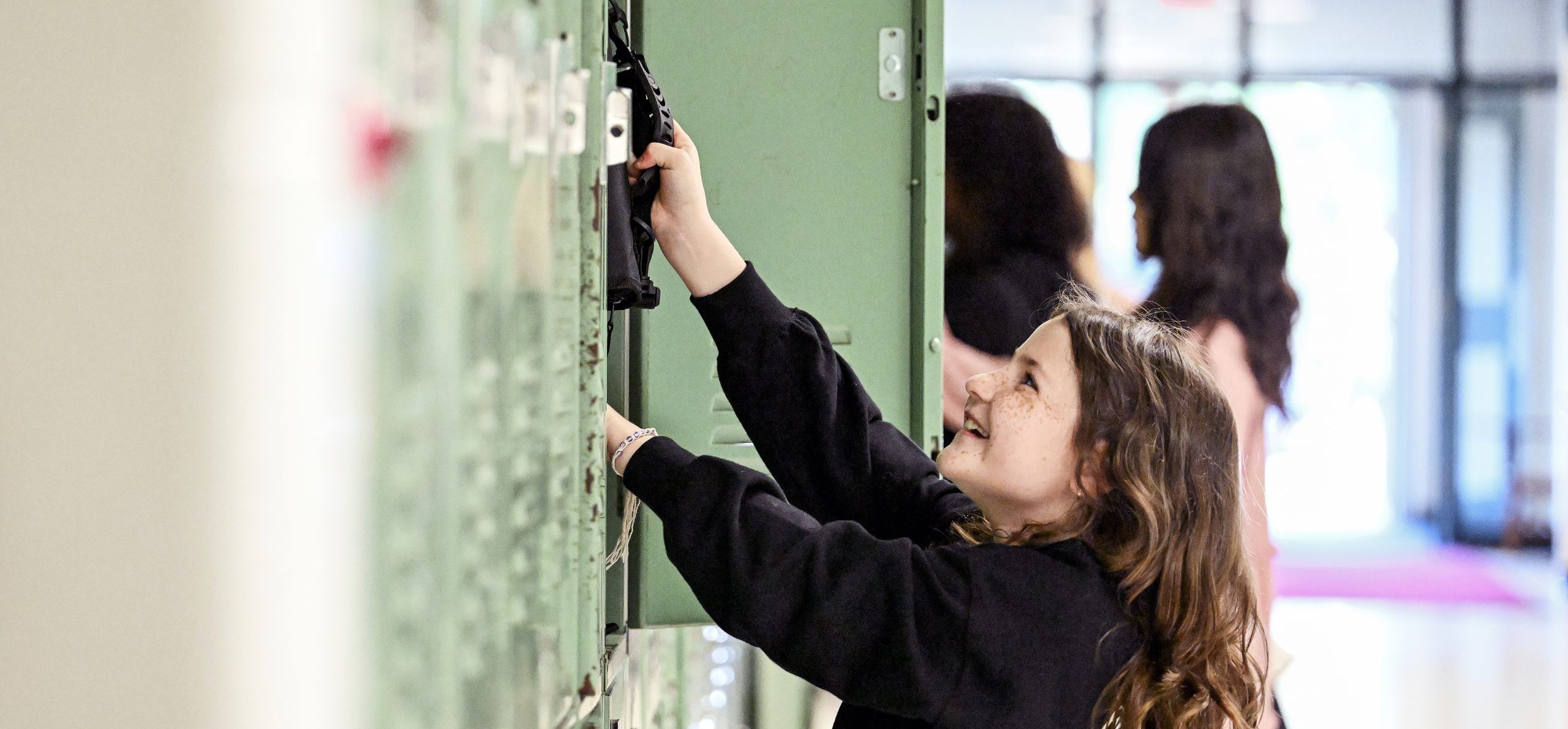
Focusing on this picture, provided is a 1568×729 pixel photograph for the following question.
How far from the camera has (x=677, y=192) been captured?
1.04 metres

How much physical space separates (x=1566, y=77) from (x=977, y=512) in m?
5.21

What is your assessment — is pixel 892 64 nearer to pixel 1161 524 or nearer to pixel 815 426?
pixel 815 426

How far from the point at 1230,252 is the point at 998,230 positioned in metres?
0.39

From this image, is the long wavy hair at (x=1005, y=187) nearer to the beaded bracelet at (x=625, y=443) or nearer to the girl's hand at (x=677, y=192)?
the girl's hand at (x=677, y=192)

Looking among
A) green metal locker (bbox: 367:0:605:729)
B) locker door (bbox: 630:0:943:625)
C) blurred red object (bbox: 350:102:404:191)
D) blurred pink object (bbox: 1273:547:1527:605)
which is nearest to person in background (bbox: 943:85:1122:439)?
locker door (bbox: 630:0:943:625)

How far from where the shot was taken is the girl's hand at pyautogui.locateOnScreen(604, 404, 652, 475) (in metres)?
0.94

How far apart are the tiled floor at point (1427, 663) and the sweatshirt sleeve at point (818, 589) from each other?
101 inches

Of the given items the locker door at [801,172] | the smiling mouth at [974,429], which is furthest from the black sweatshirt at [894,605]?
the locker door at [801,172]

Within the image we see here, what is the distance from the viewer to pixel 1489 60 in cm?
552

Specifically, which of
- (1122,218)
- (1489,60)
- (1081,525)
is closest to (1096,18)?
(1122,218)

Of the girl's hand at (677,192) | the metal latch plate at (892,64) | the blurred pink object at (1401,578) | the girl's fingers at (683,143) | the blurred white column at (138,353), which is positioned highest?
the metal latch plate at (892,64)

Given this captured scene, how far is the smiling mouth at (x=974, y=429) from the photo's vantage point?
1048 mm

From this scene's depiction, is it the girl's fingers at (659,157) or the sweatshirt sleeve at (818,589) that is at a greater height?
the girl's fingers at (659,157)

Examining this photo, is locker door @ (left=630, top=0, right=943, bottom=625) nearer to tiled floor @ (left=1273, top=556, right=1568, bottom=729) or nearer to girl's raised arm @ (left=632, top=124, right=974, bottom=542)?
girl's raised arm @ (left=632, top=124, right=974, bottom=542)
